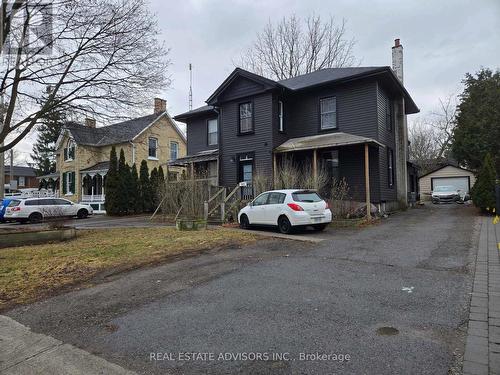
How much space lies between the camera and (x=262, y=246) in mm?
9609

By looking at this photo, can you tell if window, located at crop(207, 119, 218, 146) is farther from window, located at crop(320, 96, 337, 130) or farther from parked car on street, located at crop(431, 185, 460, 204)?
parked car on street, located at crop(431, 185, 460, 204)

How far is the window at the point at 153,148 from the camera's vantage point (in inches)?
1224

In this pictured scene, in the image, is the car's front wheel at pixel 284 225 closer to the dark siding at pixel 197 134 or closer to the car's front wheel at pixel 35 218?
the dark siding at pixel 197 134

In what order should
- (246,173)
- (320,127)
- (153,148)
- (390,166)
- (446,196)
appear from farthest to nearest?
(153,148), (446,196), (246,173), (390,166), (320,127)

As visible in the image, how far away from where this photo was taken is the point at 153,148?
31281mm

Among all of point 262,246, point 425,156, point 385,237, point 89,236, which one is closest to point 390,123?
point 385,237

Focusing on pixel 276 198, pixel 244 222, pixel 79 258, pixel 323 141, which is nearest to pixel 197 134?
pixel 323 141

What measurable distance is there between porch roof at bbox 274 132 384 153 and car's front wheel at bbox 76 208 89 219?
15176 mm

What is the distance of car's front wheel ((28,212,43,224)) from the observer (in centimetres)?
2177

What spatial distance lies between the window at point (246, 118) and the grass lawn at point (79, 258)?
934 cm

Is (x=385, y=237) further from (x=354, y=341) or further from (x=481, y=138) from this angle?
(x=481, y=138)

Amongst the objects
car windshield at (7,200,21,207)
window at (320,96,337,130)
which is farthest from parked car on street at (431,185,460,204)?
car windshield at (7,200,21,207)

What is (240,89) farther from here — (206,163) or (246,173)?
(206,163)

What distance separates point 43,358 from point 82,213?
75.7ft
